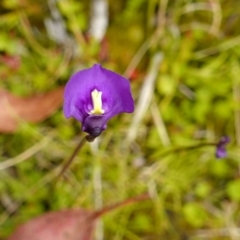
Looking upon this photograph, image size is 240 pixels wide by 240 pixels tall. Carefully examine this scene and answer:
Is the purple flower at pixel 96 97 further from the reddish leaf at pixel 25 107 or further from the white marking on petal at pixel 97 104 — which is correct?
the reddish leaf at pixel 25 107

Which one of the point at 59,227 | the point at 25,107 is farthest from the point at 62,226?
the point at 25,107

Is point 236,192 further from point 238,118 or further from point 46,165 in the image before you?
point 46,165

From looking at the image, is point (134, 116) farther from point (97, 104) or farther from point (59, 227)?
point (97, 104)

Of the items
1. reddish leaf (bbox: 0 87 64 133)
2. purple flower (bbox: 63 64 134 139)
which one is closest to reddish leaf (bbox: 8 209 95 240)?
reddish leaf (bbox: 0 87 64 133)

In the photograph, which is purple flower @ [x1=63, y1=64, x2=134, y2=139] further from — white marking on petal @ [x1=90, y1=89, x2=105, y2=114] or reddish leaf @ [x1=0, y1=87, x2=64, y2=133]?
reddish leaf @ [x1=0, y1=87, x2=64, y2=133]

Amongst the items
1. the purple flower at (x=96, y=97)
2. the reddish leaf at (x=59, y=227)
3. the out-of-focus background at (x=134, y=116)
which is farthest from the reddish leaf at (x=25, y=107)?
the purple flower at (x=96, y=97)

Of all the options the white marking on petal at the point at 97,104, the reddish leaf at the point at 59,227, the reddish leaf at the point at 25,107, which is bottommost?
the reddish leaf at the point at 59,227

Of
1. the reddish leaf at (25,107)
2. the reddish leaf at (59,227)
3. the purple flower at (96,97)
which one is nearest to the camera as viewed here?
the purple flower at (96,97)
